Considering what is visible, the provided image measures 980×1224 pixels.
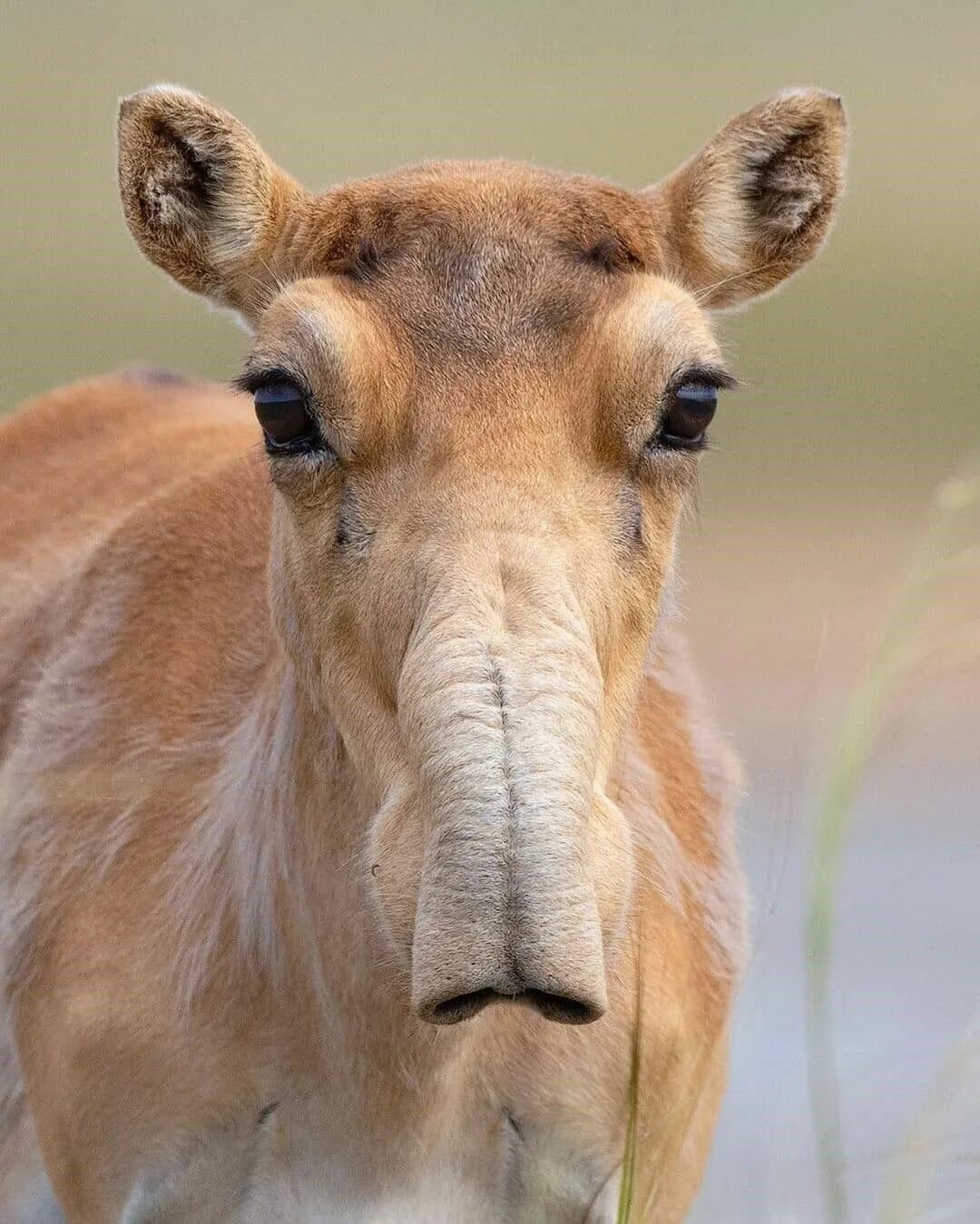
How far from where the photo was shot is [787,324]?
26031mm

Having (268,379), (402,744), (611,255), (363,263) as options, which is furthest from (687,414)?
(402,744)

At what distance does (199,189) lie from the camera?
6871mm

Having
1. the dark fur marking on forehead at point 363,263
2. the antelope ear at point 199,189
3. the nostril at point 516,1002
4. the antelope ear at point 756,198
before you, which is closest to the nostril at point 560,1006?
the nostril at point 516,1002

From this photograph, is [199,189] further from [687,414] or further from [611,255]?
[687,414]

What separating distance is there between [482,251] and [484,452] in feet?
2.15

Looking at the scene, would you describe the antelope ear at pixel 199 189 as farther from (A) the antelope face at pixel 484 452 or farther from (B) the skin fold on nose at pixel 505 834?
(B) the skin fold on nose at pixel 505 834

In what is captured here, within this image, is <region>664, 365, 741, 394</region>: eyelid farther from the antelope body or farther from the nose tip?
the nose tip

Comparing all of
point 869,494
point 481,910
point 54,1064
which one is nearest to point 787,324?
point 869,494

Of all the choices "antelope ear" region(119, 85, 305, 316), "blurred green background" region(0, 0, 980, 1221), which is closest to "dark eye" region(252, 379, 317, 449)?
"antelope ear" region(119, 85, 305, 316)

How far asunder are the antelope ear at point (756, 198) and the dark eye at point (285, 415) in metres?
1.17

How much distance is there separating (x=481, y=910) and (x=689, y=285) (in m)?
2.48

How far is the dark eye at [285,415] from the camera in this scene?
6.14m

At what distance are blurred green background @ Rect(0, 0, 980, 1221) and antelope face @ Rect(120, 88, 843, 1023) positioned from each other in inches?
145

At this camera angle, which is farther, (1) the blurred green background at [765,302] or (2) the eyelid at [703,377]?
(1) the blurred green background at [765,302]
